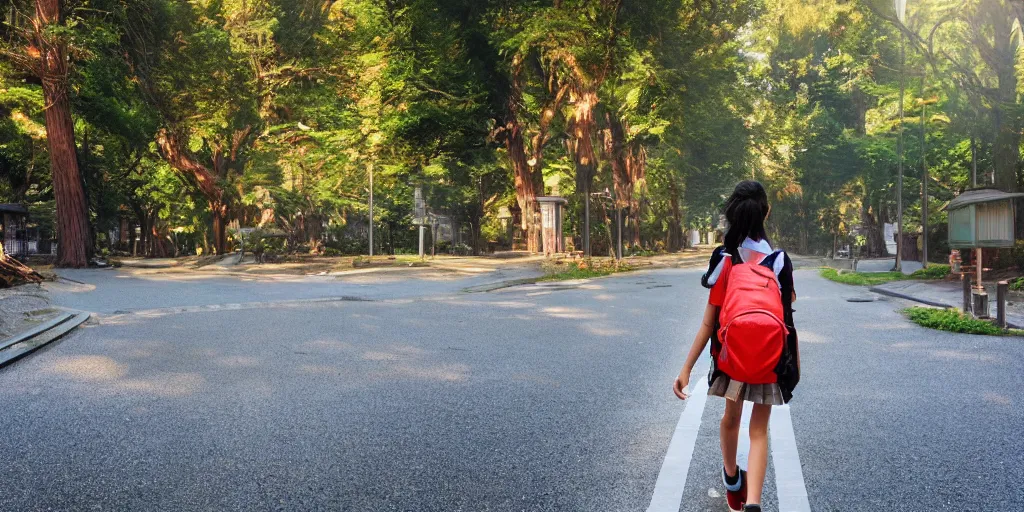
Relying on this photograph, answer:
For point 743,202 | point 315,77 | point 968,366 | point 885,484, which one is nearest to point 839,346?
point 968,366

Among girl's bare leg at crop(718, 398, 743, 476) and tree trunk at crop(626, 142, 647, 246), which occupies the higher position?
tree trunk at crop(626, 142, 647, 246)

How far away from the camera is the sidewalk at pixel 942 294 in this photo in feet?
47.5

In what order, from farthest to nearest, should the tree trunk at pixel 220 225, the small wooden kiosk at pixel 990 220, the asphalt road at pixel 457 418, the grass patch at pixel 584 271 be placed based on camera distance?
the tree trunk at pixel 220 225, the grass patch at pixel 584 271, the small wooden kiosk at pixel 990 220, the asphalt road at pixel 457 418

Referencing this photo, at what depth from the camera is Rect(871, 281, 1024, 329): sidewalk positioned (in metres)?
14.5

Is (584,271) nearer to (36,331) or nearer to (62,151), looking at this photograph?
(36,331)

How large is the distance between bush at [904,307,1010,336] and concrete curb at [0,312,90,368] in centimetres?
1234

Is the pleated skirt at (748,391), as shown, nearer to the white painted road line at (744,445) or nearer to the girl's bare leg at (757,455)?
the girl's bare leg at (757,455)

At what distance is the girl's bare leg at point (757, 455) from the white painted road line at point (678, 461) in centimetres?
50

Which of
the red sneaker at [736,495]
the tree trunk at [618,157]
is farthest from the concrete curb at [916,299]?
the tree trunk at [618,157]

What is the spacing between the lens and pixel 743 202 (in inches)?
150

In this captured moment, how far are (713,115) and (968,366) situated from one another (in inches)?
1495

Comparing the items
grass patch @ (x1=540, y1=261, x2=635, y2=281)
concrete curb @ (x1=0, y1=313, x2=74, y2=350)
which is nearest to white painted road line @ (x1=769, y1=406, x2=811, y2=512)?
Answer: concrete curb @ (x1=0, y1=313, x2=74, y2=350)

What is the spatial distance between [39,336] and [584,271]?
1796cm

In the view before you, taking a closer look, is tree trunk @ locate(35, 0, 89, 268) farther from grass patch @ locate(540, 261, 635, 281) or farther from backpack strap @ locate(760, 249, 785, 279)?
backpack strap @ locate(760, 249, 785, 279)
